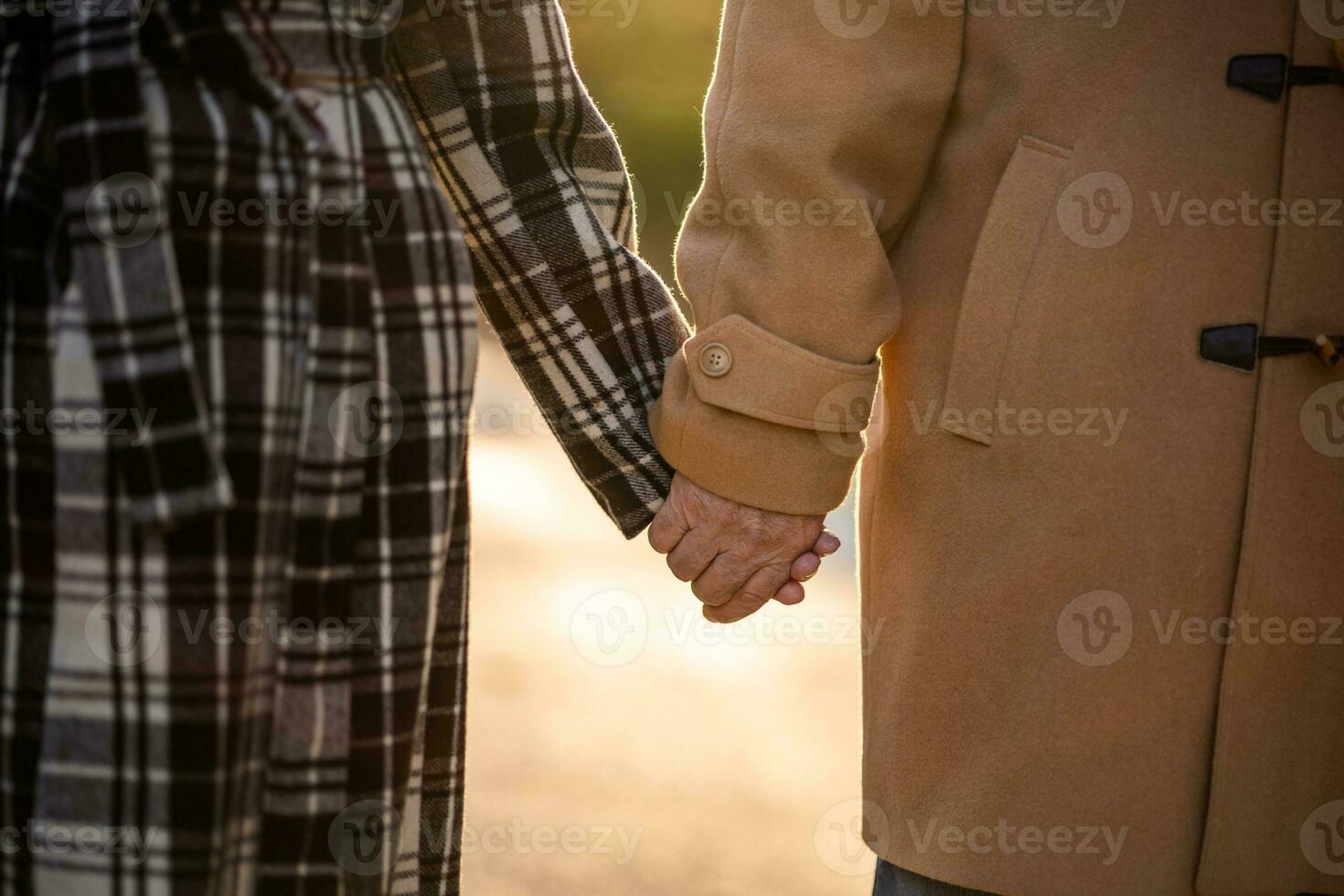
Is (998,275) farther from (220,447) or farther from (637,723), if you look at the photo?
(637,723)

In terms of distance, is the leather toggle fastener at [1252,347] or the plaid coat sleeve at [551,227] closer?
the leather toggle fastener at [1252,347]

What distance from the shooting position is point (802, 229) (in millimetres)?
1708

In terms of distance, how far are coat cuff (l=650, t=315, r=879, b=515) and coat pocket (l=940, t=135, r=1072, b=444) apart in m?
0.15

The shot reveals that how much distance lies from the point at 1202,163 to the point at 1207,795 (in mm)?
737

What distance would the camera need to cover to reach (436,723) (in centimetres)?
152

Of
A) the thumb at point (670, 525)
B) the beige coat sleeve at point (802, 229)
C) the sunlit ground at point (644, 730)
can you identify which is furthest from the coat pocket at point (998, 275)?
the sunlit ground at point (644, 730)

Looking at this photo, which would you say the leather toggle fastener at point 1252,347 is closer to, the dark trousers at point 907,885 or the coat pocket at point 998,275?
the coat pocket at point 998,275

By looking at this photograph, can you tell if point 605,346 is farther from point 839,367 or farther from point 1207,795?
point 1207,795

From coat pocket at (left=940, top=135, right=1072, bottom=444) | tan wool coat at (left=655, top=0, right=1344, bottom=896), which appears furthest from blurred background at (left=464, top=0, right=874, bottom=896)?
coat pocket at (left=940, top=135, right=1072, bottom=444)

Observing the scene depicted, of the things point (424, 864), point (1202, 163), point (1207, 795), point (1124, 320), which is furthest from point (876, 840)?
point (1202, 163)

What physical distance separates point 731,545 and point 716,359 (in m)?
0.27

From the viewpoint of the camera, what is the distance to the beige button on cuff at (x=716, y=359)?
1729mm

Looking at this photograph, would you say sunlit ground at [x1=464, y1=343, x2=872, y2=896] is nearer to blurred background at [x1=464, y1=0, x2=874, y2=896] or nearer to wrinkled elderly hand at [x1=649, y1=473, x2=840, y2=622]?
blurred background at [x1=464, y1=0, x2=874, y2=896]

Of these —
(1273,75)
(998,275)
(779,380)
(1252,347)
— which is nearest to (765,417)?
(779,380)
